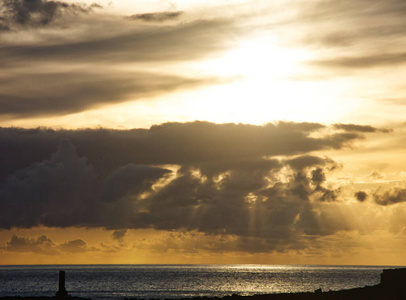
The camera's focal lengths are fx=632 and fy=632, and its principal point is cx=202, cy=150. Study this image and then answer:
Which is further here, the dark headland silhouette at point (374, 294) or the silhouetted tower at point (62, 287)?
the dark headland silhouette at point (374, 294)

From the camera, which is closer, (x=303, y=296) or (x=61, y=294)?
(x=61, y=294)

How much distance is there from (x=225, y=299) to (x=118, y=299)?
218 feet

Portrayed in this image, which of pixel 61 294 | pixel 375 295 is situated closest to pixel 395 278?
pixel 375 295

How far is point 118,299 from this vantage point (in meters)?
123

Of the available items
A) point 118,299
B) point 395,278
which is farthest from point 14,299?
point 118,299

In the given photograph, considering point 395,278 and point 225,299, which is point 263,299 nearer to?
point 225,299

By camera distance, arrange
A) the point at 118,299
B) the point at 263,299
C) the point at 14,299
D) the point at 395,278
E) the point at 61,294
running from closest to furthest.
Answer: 1. the point at 61,294
2. the point at 14,299
3. the point at 263,299
4. the point at 395,278
5. the point at 118,299

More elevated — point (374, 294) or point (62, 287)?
point (62, 287)

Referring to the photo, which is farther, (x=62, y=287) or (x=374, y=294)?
(x=374, y=294)

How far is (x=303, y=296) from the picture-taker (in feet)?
208

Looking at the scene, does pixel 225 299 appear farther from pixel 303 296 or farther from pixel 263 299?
pixel 303 296

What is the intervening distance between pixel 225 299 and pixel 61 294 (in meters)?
18.2

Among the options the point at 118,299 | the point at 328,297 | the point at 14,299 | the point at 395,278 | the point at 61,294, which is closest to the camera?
the point at 61,294

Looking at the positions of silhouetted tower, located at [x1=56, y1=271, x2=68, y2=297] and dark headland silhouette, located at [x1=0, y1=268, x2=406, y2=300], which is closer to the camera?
silhouetted tower, located at [x1=56, y1=271, x2=68, y2=297]
